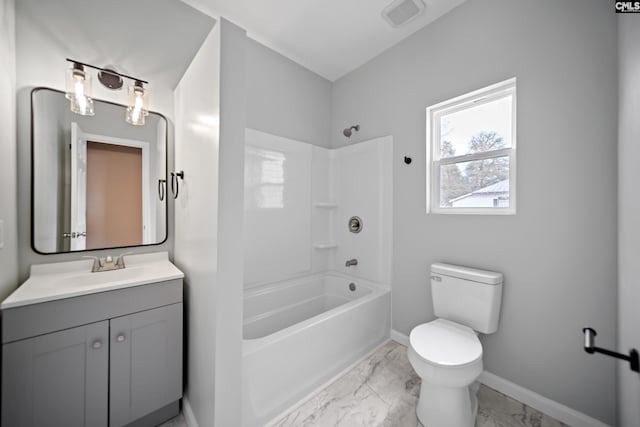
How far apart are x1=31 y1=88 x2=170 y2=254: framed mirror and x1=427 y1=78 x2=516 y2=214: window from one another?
215 cm

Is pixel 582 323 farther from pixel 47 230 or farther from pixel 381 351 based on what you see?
pixel 47 230

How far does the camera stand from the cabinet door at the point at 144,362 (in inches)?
58.7

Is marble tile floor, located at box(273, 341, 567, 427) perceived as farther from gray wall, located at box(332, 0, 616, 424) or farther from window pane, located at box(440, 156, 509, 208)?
window pane, located at box(440, 156, 509, 208)

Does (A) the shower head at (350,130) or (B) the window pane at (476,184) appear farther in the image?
(A) the shower head at (350,130)

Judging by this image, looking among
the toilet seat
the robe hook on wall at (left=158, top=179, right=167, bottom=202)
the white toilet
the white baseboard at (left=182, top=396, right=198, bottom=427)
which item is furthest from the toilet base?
the robe hook on wall at (left=158, top=179, right=167, bottom=202)

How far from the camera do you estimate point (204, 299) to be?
1.49m

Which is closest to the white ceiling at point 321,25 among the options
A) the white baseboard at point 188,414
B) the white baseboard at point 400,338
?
the white baseboard at point 400,338

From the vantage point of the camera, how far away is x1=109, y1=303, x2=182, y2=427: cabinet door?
1.49m

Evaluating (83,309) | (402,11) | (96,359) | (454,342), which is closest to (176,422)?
(96,359)

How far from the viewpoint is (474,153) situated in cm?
211

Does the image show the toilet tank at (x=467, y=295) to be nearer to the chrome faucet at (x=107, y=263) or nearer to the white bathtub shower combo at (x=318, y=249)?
the white bathtub shower combo at (x=318, y=249)

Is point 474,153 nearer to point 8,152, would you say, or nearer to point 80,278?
point 80,278

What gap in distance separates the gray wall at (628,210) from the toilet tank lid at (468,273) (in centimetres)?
56

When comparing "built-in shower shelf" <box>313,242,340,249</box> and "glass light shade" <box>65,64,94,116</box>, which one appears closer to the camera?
"glass light shade" <box>65,64,94,116</box>
